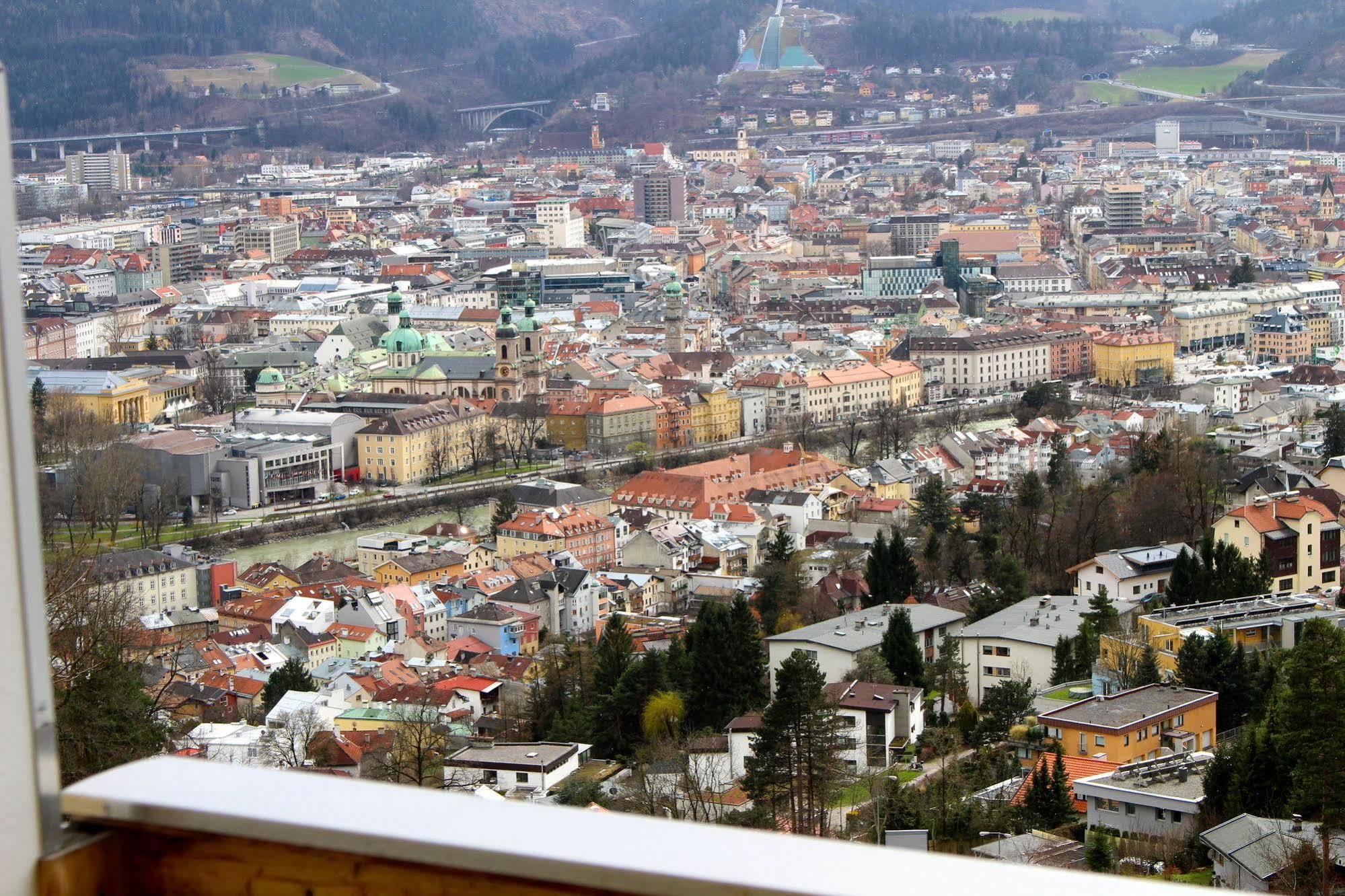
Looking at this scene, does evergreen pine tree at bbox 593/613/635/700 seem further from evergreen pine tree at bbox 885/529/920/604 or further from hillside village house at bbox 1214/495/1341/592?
hillside village house at bbox 1214/495/1341/592

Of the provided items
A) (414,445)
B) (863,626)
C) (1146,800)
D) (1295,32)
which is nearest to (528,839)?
(1146,800)

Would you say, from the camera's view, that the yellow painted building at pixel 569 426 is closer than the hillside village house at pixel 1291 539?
No

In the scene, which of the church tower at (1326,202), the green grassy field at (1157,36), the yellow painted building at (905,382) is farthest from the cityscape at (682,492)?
the green grassy field at (1157,36)

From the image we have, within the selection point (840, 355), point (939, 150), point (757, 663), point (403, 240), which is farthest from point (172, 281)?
point (757, 663)

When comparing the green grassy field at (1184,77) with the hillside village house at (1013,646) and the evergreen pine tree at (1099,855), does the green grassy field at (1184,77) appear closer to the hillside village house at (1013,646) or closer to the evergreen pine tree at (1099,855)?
the hillside village house at (1013,646)

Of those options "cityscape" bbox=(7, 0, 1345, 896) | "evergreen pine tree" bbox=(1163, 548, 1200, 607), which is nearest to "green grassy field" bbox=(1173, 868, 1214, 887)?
"cityscape" bbox=(7, 0, 1345, 896)

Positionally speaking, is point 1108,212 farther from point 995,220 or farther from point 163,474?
point 163,474

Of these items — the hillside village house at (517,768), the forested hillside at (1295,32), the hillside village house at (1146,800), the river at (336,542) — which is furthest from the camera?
the forested hillside at (1295,32)
